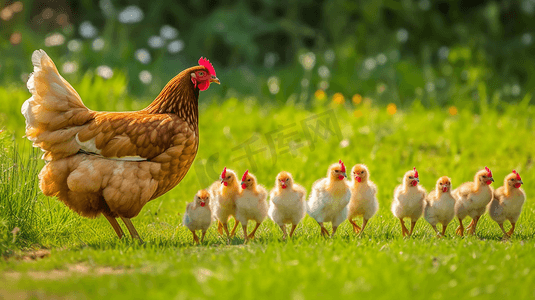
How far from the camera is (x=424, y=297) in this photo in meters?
3.47

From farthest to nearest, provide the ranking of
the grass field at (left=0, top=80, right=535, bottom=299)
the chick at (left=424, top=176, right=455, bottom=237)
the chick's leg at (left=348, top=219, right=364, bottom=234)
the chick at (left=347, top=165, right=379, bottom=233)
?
the chick's leg at (left=348, top=219, right=364, bottom=234) < the chick at (left=347, top=165, right=379, bottom=233) < the chick at (left=424, top=176, right=455, bottom=237) < the grass field at (left=0, top=80, right=535, bottom=299)

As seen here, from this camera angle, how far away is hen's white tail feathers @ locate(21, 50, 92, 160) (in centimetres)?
481

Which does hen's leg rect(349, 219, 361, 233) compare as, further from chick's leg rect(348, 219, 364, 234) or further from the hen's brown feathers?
the hen's brown feathers

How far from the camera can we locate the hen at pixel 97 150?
15.5ft

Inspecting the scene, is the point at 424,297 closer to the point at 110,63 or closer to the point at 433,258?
the point at 433,258

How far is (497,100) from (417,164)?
3.14 metres

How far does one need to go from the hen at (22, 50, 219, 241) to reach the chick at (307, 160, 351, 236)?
1.32 m

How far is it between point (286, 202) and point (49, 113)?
229 cm

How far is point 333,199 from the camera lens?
5.05m

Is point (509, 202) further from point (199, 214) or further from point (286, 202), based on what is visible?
point (199, 214)

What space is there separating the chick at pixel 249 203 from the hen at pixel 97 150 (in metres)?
0.62

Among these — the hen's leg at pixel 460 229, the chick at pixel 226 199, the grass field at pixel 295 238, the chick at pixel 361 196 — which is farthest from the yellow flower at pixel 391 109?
the chick at pixel 226 199

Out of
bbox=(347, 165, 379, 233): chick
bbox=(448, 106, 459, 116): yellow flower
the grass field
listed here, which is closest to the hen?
the grass field

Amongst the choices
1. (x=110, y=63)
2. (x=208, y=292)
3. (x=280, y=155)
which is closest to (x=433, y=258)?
(x=208, y=292)
